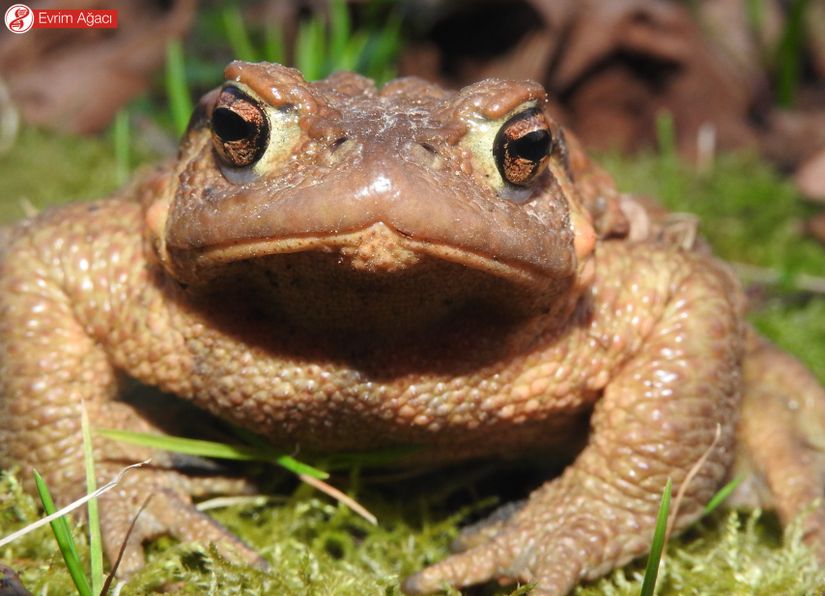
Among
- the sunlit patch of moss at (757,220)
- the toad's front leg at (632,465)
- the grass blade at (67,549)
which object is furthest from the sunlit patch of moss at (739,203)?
the grass blade at (67,549)

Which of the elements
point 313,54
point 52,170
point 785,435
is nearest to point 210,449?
point 785,435

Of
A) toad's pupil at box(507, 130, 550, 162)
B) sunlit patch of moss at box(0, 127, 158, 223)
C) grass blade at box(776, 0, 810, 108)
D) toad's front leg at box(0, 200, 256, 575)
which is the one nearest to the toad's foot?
toad's front leg at box(0, 200, 256, 575)

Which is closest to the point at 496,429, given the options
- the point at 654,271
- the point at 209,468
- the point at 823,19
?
the point at 654,271

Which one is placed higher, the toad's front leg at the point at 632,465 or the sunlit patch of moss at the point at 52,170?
the sunlit patch of moss at the point at 52,170

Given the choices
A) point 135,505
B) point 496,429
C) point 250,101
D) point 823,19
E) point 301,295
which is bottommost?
point 135,505

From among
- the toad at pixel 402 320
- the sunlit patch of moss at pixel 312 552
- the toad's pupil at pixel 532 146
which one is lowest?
the sunlit patch of moss at pixel 312 552

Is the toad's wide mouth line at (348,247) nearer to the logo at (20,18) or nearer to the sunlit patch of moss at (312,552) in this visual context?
the sunlit patch of moss at (312,552)

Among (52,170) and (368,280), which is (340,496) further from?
(52,170)

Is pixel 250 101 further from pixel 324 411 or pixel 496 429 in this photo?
pixel 496 429
